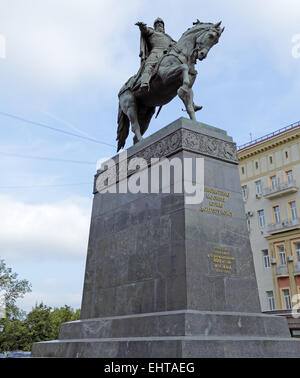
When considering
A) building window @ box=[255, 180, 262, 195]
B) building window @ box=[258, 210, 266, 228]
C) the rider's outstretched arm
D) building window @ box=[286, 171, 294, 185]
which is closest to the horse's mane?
the rider's outstretched arm

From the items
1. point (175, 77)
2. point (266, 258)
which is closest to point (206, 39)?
point (175, 77)

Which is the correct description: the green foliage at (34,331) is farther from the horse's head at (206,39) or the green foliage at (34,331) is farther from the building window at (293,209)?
the horse's head at (206,39)

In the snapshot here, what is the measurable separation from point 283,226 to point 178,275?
32.9 meters

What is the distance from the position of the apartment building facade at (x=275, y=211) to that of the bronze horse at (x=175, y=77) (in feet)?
94.0

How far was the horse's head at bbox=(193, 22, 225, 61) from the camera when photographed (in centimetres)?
1138

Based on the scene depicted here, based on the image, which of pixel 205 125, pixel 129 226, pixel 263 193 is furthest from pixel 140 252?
pixel 263 193

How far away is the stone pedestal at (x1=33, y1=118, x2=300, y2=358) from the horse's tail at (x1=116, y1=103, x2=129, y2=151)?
2.90 metres

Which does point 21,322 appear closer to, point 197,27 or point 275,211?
point 275,211

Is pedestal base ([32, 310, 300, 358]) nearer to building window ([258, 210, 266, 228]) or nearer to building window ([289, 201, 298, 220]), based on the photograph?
building window ([289, 201, 298, 220])

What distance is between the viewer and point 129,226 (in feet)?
36.0

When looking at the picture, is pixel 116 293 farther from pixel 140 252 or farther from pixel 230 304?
pixel 230 304

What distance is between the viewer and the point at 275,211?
41.2m

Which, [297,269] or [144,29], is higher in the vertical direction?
[144,29]

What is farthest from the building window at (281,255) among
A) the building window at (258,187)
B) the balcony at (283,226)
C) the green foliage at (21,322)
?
the green foliage at (21,322)
